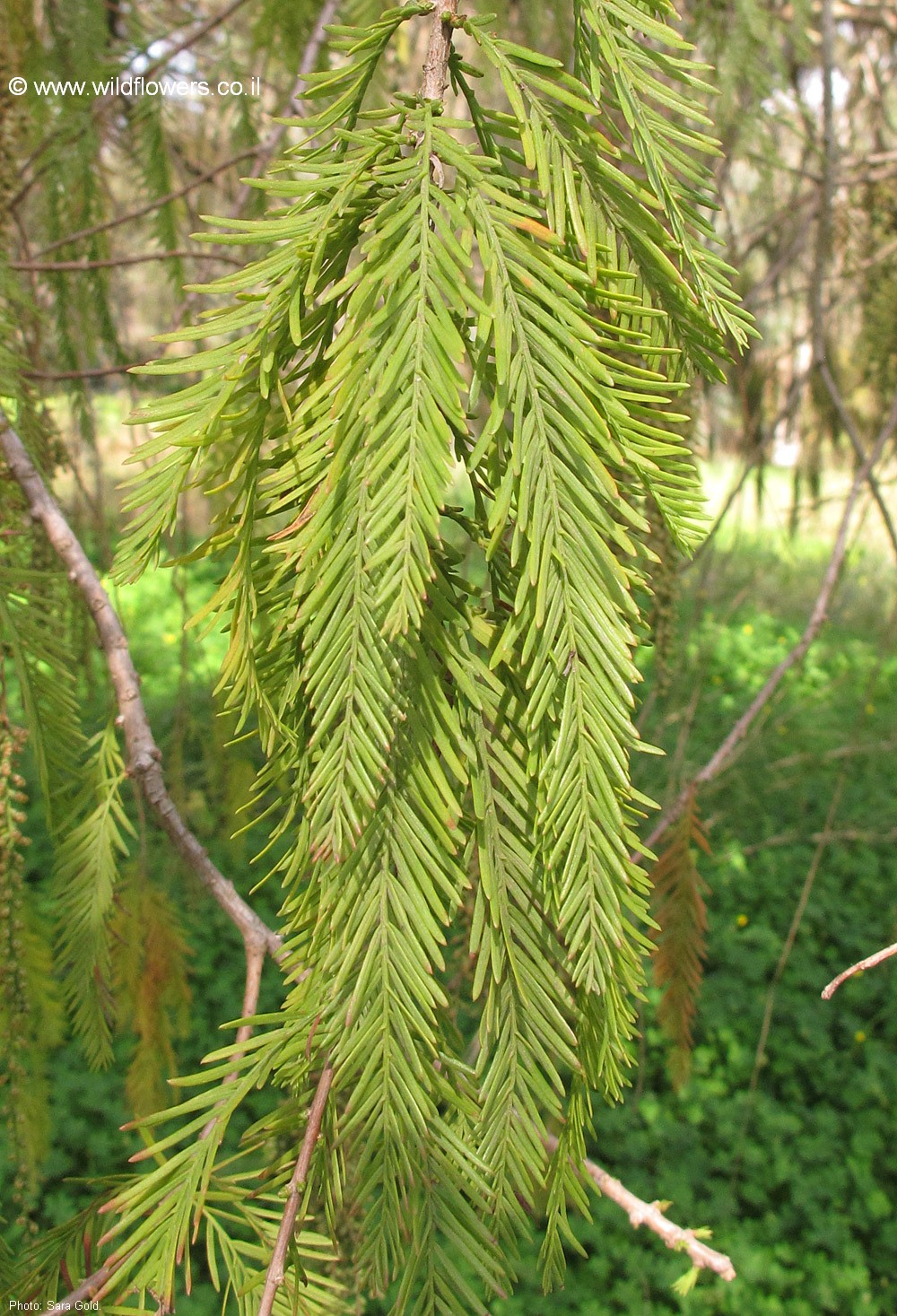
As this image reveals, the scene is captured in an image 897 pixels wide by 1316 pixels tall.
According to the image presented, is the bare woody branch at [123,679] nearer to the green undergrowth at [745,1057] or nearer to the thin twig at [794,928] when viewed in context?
the green undergrowth at [745,1057]

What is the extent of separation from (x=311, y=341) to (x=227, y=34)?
1.14 meters

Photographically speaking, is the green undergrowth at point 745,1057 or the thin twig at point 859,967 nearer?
the thin twig at point 859,967

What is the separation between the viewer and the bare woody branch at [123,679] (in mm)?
Result: 568

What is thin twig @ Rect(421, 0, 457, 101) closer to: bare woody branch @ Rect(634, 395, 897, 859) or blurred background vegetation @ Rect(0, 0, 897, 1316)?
blurred background vegetation @ Rect(0, 0, 897, 1316)

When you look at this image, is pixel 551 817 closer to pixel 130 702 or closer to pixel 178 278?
pixel 130 702

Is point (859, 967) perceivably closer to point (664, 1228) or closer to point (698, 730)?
point (664, 1228)

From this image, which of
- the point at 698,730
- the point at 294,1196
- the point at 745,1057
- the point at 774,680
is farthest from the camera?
the point at 698,730

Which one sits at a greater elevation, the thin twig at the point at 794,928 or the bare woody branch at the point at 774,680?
the bare woody branch at the point at 774,680

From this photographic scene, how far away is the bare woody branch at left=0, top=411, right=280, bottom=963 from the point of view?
22.4 inches

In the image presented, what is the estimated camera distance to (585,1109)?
0.39 meters

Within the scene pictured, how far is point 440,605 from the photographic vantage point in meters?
0.36

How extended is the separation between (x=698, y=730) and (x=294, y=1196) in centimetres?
356

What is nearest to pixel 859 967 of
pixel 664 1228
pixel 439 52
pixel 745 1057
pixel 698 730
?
pixel 664 1228

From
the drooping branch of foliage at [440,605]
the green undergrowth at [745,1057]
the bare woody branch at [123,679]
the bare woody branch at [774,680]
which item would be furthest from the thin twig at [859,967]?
the green undergrowth at [745,1057]
